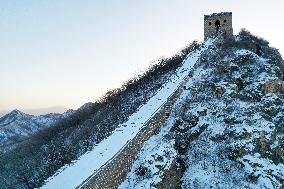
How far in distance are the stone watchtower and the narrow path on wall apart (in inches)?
415

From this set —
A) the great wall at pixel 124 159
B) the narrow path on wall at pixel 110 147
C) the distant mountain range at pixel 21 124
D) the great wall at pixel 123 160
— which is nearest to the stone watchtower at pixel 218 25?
the narrow path on wall at pixel 110 147

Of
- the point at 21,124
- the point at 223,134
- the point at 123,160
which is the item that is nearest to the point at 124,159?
the point at 123,160

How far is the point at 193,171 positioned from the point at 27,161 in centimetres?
2946

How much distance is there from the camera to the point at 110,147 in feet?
95.5

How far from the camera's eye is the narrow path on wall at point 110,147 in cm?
2519

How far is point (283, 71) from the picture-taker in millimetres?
38188

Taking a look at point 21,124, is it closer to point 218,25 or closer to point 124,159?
point 218,25

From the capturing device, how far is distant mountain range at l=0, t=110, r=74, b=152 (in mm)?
103312

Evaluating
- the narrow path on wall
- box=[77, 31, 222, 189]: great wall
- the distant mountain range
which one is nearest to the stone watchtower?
the narrow path on wall

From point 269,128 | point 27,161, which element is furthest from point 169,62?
point 269,128

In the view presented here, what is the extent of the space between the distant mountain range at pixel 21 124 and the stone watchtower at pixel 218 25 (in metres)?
59.9

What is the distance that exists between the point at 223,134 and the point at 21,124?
93.3m

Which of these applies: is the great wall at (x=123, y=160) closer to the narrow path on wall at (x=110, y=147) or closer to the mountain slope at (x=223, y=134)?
the narrow path on wall at (x=110, y=147)

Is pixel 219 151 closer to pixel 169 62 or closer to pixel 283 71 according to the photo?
pixel 283 71
